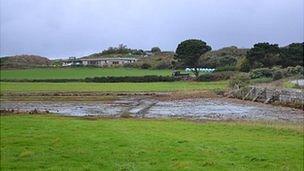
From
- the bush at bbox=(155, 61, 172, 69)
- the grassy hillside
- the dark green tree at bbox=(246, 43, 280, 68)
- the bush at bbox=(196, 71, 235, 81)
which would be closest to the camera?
the dark green tree at bbox=(246, 43, 280, 68)

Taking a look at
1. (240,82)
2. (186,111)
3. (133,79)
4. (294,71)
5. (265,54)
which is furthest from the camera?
(133,79)

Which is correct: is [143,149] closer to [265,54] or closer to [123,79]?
[265,54]

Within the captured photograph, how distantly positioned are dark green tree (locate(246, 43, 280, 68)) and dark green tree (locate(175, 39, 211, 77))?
51.5ft

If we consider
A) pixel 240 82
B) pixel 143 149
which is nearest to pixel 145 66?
pixel 240 82

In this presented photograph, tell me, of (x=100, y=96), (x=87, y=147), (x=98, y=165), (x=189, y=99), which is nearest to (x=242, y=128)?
(x=87, y=147)

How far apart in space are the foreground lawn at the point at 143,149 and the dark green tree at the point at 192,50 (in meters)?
89.0

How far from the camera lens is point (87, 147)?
18.2 m

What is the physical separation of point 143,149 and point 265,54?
85.1 m

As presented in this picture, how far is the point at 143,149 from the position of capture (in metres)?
17.7

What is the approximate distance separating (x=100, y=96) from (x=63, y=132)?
137 ft

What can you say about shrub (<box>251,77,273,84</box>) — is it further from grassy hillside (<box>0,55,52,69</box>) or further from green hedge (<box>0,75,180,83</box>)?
grassy hillside (<box>0,55,52,69</box>)

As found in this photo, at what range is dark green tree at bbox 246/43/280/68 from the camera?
98.9 meters

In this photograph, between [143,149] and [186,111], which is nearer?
[143,149]

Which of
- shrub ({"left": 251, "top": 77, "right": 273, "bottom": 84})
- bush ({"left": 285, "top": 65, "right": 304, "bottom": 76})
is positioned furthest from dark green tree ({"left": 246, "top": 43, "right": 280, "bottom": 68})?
shrub ({"left": 251, "top": 77, "right": 273, "bottom": 84})
